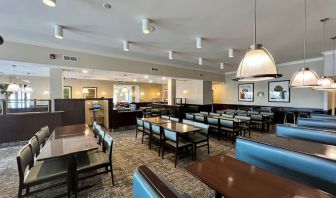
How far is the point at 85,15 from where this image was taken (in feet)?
9.78

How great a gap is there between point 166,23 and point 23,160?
3.23m

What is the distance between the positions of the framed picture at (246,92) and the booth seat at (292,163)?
7445 mm

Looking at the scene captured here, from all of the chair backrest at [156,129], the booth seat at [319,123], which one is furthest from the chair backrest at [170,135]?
the booth seat at [319,123]

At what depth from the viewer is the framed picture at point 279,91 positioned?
292 inches

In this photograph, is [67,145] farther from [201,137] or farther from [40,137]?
[201,137]

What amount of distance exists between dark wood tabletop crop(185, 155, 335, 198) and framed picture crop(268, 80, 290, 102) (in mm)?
7562

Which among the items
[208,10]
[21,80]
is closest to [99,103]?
[208,10]

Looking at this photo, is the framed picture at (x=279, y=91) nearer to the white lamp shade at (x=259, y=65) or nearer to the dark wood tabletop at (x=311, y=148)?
the dark wood tabletop at (x=311, y=148)

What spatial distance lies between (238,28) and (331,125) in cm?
282

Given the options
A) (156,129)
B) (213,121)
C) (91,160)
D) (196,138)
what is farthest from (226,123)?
(91,160)

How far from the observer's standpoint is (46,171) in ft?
6.98

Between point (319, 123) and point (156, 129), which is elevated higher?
point (319, 123)

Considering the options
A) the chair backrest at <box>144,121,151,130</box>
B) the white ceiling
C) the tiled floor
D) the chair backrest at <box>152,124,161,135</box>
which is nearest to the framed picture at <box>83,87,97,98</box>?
the white ceiling

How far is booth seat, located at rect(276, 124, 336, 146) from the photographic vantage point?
2488 millimetres
